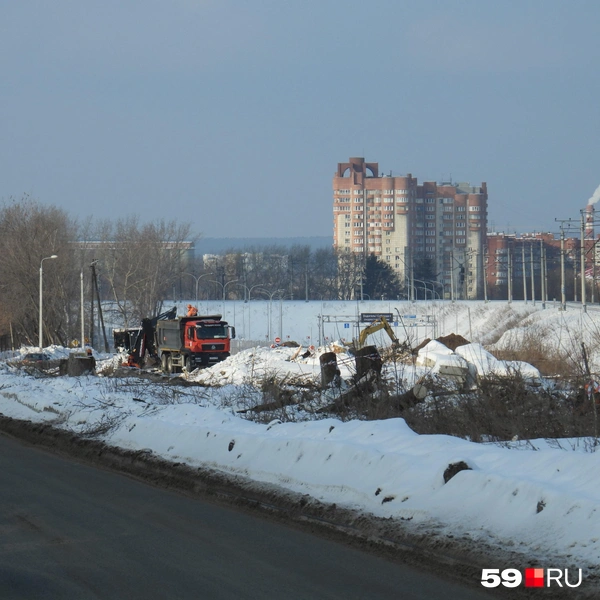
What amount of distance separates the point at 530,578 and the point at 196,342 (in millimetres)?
40266

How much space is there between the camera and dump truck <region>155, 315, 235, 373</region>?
46.1m

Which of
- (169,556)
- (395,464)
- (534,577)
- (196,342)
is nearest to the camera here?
(534,577)

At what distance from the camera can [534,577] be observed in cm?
641

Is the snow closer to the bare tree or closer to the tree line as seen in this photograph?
the tree line

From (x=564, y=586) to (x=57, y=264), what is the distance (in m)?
81.0

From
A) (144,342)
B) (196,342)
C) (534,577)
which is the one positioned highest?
(534,577)

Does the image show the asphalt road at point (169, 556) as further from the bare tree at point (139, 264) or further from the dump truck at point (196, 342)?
the bare tree at point (139, 264)

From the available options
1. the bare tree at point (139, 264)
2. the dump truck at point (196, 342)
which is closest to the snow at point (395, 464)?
the dump truck at point (196, 342)

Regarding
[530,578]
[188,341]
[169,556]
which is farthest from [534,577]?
[188,341]

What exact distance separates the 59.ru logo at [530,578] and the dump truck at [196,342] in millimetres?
38898

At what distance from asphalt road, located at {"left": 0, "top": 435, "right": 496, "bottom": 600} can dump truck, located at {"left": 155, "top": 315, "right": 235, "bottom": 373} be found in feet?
117

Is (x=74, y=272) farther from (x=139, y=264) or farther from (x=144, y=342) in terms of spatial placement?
(x=144, y=342)

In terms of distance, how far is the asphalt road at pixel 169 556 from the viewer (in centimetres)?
638

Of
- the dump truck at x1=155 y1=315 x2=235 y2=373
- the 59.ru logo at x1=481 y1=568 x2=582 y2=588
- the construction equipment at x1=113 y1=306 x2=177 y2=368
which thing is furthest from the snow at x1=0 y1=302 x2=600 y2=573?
the construction equipment at x1=113 y1=306 x2=177 y2=368
